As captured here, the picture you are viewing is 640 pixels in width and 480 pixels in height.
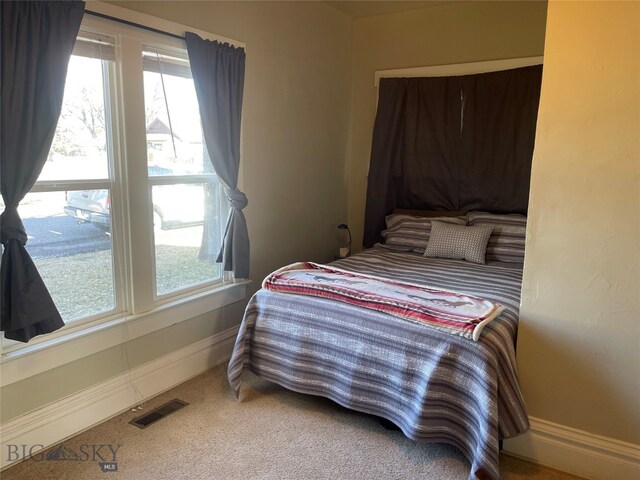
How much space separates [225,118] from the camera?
2.88 m

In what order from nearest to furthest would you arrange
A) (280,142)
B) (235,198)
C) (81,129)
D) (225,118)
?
1. (81,129)
2. (225,118)
3. (235,198)
4. (280,142)

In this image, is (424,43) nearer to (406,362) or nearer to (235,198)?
(235,198)

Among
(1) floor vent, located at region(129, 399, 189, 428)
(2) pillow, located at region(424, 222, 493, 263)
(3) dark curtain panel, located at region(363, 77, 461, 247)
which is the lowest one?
(1) floor vent, located at region(129, 399, 189, 428)

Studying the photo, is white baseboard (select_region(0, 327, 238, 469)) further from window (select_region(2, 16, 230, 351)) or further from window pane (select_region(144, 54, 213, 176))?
window pane (select_region(144, 54, 213, 176))

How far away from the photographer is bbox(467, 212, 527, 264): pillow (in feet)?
10.8

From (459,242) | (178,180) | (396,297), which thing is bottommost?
(396,297)

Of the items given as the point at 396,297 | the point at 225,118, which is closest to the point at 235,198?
the point at 225,118

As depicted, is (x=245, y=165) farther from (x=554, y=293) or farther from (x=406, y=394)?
(x=554, y=293)

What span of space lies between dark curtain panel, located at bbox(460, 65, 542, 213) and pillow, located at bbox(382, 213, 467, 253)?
294mm

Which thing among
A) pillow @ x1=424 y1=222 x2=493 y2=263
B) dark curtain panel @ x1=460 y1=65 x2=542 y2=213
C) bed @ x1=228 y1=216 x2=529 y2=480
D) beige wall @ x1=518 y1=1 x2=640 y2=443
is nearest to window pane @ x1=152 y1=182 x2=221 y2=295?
bed @ x1=228 y1=216 x2=529 y2=480

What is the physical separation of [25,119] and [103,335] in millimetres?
1074

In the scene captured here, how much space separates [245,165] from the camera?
3176 mm

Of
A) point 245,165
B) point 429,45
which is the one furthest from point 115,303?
point 429,45

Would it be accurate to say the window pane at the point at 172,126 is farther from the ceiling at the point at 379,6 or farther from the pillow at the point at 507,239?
the pillow at the point at 507,239
